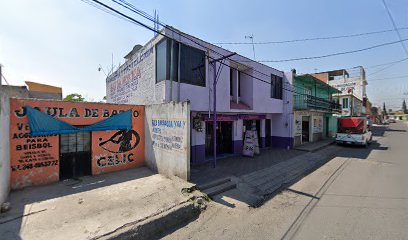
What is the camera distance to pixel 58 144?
22.6 ft

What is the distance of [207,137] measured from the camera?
441 inches

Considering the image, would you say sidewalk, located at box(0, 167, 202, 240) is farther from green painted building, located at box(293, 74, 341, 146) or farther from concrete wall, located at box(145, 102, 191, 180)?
green painted building, located at box(293, 74, 341, 146)

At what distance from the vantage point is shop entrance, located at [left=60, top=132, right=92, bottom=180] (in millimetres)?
7039

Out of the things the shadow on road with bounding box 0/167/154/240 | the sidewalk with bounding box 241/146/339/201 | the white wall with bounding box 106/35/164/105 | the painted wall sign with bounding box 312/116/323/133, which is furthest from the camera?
the painted wall sign with bounding box 312/116/323/133

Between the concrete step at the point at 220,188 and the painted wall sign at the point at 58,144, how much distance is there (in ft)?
13.1

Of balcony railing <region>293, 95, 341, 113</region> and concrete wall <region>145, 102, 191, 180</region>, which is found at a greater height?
balcony railing <region>293, 95, 341, 113</region>

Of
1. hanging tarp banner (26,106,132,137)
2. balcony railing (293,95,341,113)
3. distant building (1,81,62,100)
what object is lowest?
hanging tarp banner (26,106,132,137)

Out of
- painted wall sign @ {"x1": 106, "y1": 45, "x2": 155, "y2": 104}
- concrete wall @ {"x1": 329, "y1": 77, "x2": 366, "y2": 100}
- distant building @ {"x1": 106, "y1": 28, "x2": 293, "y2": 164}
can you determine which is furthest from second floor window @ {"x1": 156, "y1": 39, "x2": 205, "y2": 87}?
concrete wall @ {"x1": 329, "y1": 77, "x2": 366, "y2": 100}

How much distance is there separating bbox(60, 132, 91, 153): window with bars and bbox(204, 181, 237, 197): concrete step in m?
5.02

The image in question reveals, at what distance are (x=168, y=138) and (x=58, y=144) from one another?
12.8 feet

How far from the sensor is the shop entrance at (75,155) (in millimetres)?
7039

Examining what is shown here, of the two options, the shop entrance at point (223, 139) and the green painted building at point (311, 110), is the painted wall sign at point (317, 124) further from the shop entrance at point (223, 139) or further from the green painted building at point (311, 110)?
the shop entrance at point (223, 139)

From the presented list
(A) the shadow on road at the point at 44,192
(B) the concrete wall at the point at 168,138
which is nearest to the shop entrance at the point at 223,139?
(B) the concrete wall at the point at 168,138

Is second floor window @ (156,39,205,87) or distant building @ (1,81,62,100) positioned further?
distant building @ (1,81,62,100)
